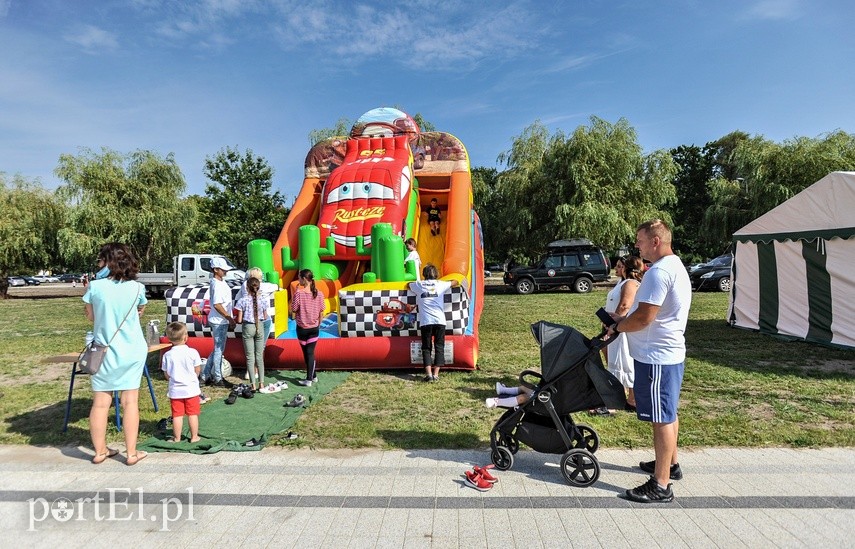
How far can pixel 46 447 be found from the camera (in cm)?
439

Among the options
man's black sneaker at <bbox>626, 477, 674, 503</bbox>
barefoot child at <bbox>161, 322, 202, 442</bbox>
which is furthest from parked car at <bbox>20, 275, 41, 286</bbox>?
man's black sneaker at <bbox>626, 477, 674, 503</bbox>

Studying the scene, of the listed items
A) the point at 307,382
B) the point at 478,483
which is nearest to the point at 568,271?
the point at 307,382

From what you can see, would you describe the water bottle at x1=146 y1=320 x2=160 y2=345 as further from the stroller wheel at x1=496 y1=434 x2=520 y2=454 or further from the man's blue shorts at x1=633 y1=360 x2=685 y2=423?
the man's blue shorts at x1=633 y1=360 x2=685 y2=423

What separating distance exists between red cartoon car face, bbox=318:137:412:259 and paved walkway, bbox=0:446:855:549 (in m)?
5.35

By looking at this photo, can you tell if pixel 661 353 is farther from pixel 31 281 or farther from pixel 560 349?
pixel 31 281

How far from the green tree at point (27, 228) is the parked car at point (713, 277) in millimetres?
28974

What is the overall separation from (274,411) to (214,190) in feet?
60.6

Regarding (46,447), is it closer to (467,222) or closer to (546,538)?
(546,538)

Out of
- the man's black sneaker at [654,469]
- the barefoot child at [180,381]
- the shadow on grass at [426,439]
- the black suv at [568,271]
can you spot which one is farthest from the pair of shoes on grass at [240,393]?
the black suv at [568,271]

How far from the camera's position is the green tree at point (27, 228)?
75.3ft

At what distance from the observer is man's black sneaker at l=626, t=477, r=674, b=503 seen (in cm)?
321

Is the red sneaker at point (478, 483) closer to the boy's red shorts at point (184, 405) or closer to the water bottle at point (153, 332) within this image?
the boy's red shorts at point (184, 405)

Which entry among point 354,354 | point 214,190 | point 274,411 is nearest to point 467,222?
point 354,354

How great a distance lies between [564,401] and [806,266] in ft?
25.1
